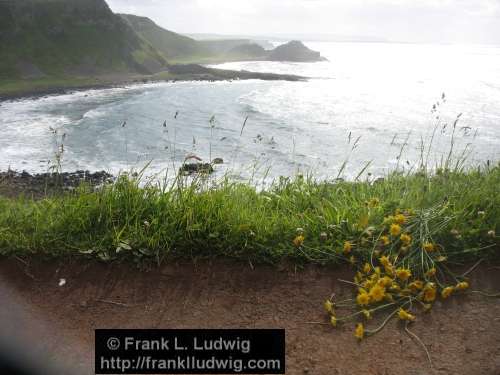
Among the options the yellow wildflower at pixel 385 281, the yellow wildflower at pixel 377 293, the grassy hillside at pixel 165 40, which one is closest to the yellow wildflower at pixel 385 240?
the yellow wildflower at pixel 385 281

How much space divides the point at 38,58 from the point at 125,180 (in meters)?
86.5

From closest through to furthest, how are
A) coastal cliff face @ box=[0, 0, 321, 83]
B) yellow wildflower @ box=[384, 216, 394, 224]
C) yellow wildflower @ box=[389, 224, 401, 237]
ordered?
yellow wildflower @ box=[389, 224, 401, 237]
yellow wildflower @ box=[384, 216, 394, 224]
coastal cliff face @ box=[0, 0, 321, 83]

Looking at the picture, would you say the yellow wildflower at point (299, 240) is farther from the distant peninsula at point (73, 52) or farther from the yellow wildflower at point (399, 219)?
the distant peninsula at point (73, 52)

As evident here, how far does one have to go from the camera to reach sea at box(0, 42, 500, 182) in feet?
90.7

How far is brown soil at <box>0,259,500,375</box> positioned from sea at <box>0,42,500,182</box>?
9.66m

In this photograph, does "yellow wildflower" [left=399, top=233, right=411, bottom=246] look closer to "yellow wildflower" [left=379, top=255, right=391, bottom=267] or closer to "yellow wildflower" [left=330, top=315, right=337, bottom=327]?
"yellow wildflower" [left=379, top=255, right=391, bottom=267]

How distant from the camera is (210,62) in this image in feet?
429

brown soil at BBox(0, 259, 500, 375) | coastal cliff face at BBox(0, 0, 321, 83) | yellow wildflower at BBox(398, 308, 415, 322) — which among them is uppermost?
coastal cliff face at BBox(0, 0, 321, 83)

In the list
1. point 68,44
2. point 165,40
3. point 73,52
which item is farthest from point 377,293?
point 165,40

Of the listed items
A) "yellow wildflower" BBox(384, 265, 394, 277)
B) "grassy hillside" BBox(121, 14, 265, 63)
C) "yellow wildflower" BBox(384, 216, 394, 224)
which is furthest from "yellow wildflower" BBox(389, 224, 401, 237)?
"grassy hillside" BBox(121, 14, 265, 63)

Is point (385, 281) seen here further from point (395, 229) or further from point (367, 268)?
point (395, 229)

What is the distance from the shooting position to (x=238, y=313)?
12.3 ft

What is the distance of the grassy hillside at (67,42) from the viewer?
7794cm

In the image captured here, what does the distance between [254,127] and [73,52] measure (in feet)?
204
